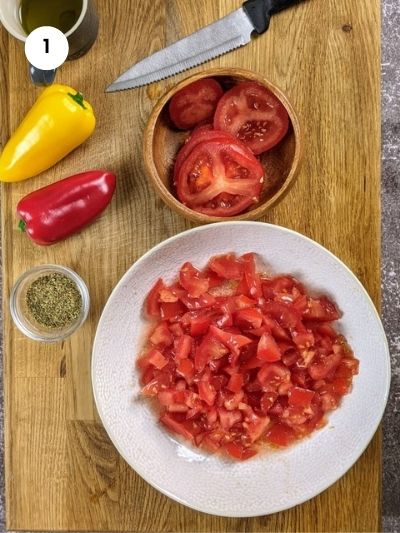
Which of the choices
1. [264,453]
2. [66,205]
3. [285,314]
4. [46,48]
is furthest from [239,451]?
[46,48]

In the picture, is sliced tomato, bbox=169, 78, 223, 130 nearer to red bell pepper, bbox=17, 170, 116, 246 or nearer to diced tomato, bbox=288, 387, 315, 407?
red bell pepper, bbox=17, 170, 116, 246

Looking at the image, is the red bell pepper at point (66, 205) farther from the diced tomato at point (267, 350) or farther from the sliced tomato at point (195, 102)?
the diced tomato at point (267, 350)

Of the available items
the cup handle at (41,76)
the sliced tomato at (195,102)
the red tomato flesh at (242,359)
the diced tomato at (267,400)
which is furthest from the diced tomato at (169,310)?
the cup handle at (41,76)

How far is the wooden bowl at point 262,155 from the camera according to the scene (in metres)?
1.18

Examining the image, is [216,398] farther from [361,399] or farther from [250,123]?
[250,123]

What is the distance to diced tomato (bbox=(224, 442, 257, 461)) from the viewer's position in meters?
1.27

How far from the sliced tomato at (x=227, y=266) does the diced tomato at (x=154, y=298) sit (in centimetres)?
10

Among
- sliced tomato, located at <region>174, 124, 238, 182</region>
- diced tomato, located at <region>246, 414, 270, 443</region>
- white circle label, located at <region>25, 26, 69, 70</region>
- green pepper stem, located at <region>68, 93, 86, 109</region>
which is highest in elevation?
white circle label, located at <region>25, 26, 69, 70</region>

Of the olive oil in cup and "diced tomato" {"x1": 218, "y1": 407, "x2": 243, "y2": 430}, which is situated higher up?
the olive oil in cup

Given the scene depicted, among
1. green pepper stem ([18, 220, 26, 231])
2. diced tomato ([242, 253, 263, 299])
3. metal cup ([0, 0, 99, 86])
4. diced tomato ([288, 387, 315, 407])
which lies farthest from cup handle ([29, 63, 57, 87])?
diced tomato ([288, 387, 315, 407])

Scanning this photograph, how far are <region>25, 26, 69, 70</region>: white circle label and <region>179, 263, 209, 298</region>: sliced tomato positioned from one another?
43 cm

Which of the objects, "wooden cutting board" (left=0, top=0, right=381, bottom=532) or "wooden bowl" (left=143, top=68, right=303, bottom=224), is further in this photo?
"wooden cutting board" (left=0, top=0, right=381, bottom=532)

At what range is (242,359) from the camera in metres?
1.25

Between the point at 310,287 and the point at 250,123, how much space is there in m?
0.31
